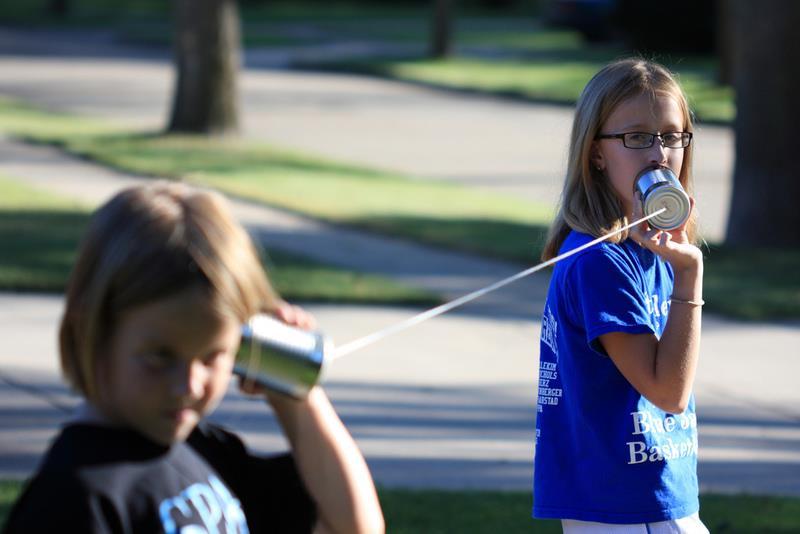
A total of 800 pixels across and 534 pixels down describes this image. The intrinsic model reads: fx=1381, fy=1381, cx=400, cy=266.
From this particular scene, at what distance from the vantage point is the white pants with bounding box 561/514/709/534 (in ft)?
8.93

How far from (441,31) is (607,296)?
28699mm

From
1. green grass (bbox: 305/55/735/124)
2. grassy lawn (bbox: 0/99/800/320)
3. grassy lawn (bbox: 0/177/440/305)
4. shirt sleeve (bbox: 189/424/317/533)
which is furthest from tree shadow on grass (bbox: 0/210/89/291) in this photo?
green grass (bbox: 305/55/735/124)

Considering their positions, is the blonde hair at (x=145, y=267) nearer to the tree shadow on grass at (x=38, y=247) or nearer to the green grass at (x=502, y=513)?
the green grass at (x=502, y=513)

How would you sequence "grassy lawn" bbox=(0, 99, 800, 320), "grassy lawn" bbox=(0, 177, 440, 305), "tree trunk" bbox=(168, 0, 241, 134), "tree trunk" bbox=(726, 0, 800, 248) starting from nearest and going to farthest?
1. "grassy lawn" bbox=(0, 177, 440, 305)
2. "grassy lawn" bbox=(0, 99, 800, 320)
3. "tree trunk" bbox=(726, 0, 800, 248)
4. "tree trunk" bbox=(168, 0, 241, 134)

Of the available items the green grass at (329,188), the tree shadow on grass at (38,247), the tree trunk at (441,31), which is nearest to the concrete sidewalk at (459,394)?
the tree shadow on grass at (38,247)

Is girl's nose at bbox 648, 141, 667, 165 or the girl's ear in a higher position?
girl's nose at bbox 648, 141, 667, 165

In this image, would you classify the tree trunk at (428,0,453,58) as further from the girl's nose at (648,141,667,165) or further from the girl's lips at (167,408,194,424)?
the girl's lips at (167,408,194,424)

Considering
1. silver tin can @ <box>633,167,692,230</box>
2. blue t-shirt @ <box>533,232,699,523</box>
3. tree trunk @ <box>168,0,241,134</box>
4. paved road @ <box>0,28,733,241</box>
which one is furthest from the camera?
tree trunk @ <box>168,0,241,134</box>

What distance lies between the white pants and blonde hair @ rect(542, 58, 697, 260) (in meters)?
0.58

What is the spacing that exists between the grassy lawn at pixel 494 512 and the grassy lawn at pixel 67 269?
268 centimetres

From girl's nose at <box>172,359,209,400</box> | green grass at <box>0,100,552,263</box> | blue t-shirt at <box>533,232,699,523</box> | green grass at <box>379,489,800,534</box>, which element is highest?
girl's nose at <box>172,359,209,400</box>

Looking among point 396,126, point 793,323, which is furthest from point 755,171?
point 396,126

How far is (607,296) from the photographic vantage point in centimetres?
270

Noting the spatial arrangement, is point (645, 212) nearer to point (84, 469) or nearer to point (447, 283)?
point (84, 469)
